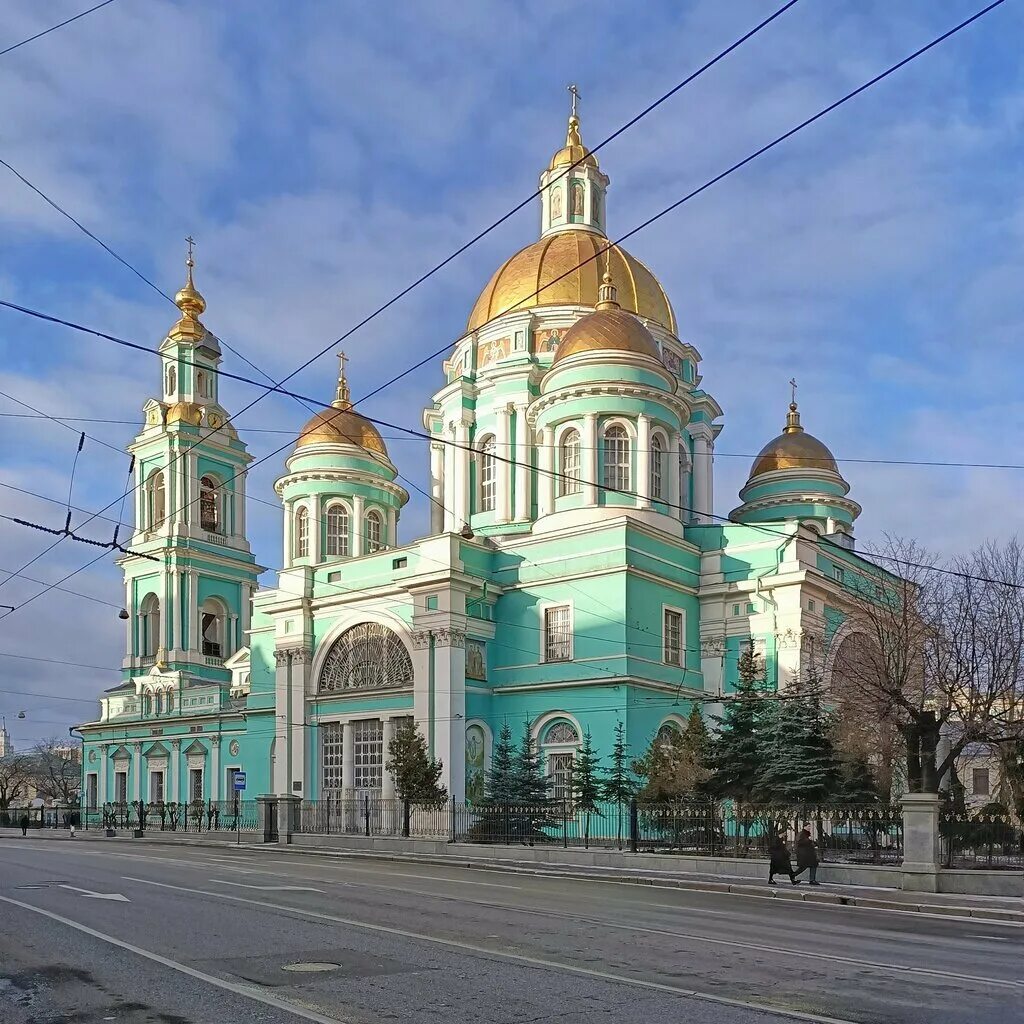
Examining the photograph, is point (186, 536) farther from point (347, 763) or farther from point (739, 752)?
point (739, 752)

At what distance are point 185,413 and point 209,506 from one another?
472 centimetres

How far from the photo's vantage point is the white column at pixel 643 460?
42500 millimetres

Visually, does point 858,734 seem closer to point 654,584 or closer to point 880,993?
point 654,584

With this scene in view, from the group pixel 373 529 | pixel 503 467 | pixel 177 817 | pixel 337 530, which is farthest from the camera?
pixel 373 529

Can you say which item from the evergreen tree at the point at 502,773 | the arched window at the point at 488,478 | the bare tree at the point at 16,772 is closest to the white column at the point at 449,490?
the arched window at the point at 488,478

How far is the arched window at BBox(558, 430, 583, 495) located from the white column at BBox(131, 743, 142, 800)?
26950 mm

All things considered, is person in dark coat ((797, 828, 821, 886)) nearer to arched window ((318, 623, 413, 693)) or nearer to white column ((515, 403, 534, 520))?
→ arched window ((318, 623, 413, 693))

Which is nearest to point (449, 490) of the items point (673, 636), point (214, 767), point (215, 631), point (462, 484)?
point (462, 484)

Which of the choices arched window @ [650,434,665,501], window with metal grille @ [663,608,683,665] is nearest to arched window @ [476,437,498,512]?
arched window @ [650,434,665,501]

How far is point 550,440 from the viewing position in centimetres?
4406

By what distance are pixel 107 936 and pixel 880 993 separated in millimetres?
7567

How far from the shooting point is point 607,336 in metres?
43.5

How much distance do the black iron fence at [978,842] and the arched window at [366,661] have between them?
21716 millimetres

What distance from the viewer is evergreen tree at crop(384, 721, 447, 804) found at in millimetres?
37250
